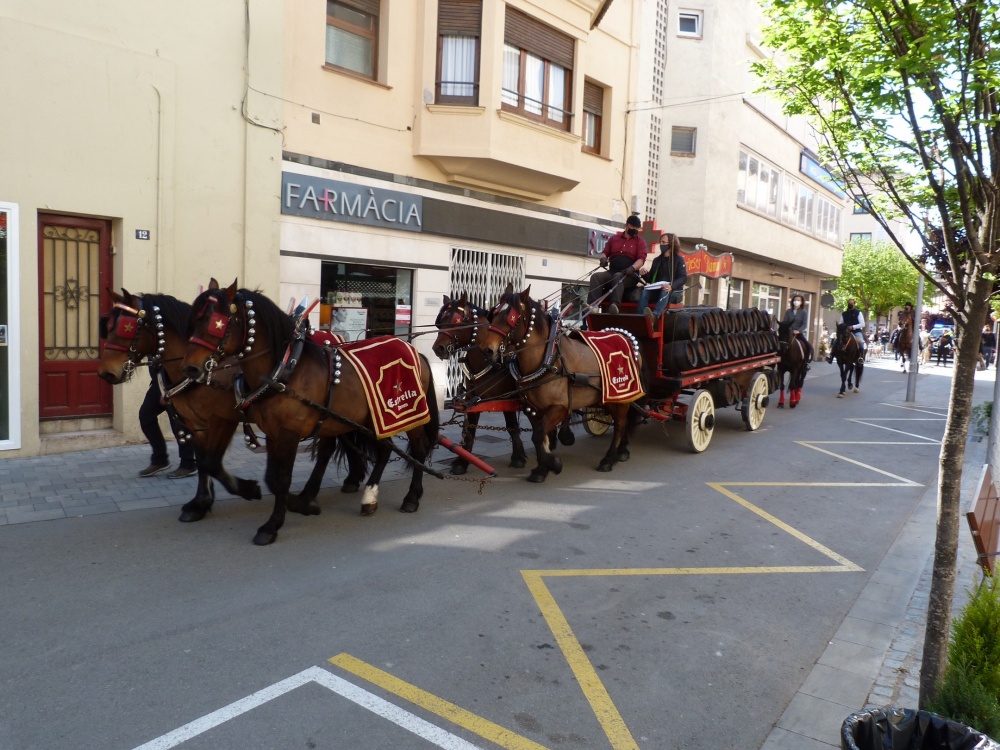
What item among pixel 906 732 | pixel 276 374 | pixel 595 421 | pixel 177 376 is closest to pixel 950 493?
pixel 906 732

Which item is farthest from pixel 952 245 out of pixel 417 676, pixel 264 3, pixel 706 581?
pixel 264 3

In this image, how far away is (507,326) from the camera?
7.53m

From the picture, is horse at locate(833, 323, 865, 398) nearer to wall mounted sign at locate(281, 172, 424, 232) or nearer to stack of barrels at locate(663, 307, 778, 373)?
stack of barrels at locate(663, 307, 778, 373)

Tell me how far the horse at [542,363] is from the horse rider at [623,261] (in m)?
1.78

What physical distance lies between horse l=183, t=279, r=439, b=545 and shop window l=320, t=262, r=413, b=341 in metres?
4.98

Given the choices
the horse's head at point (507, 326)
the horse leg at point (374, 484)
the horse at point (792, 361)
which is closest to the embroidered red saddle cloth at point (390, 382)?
the horse leg at point (374, 484)

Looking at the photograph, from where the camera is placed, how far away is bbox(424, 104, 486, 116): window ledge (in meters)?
11.8

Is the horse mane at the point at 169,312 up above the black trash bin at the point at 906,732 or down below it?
above

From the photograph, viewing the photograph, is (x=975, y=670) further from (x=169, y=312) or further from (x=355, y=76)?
(x=355, y=76)

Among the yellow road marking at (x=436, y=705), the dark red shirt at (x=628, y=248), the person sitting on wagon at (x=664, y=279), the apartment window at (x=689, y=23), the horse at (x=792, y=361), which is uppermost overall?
the apartment window at (x=689, y=23)

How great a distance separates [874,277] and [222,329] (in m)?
49.7

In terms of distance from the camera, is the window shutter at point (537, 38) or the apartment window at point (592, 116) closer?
the window shutter at point (537, 38)

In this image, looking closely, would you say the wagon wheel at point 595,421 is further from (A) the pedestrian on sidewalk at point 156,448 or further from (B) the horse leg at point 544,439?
(A) the pedestrian on sidewalk at point 156,448

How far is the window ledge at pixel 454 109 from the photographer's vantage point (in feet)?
38.7
